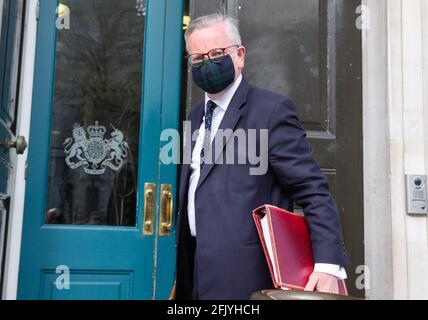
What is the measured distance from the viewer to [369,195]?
254 cm

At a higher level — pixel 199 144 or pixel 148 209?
pixel 199 144

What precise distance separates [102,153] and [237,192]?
1.29m

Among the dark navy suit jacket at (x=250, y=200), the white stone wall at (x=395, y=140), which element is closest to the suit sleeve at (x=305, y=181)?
the dark navy suit jacket at (x=250, y=200)

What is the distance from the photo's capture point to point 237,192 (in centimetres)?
162

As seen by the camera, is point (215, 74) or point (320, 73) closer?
point (215, 74)

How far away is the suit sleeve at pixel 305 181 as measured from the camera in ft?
4.85

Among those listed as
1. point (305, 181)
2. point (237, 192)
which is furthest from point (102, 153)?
point (305, 181)

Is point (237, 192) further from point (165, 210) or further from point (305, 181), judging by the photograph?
point (165, 210)

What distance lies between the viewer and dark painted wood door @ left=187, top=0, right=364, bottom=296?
2529 mm

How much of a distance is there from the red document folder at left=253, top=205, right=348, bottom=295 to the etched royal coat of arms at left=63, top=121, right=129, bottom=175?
1.40 meters

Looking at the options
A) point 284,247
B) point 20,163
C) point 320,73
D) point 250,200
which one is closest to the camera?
point 284,247

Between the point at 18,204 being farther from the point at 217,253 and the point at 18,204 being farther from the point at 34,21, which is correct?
the point at 217,253
